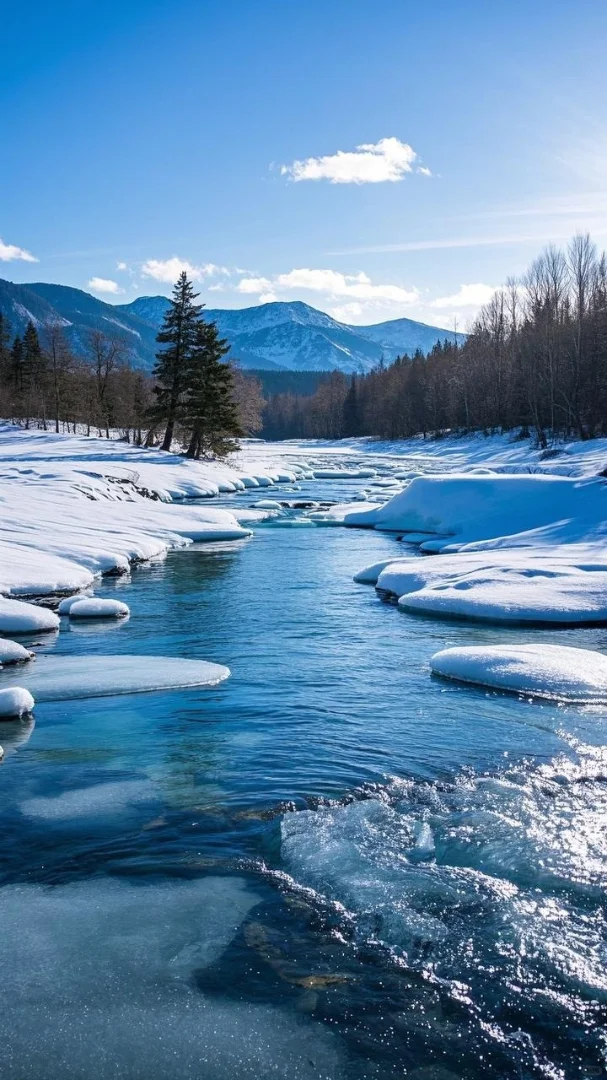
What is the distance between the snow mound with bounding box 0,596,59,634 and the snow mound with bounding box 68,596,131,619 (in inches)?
30.5

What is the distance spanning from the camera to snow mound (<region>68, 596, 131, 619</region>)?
12.9m

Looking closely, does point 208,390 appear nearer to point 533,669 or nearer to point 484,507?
point 484,507

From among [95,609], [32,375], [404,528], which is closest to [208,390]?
[404,528]

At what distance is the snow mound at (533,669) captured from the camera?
29.5ft

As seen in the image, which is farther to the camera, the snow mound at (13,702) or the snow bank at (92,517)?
the snow bank at (92,517)

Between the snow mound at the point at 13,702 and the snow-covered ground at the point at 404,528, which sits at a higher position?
the snow-covered ground at the point at 404,528

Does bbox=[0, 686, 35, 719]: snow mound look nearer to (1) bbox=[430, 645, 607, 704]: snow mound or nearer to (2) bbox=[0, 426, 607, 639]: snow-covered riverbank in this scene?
(1) bbox=[430, 645, 607, 704]: snow mound

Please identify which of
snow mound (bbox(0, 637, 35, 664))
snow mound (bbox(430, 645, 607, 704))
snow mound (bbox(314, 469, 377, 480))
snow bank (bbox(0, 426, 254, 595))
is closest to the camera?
snow mound (bbox(430, 645, 607, 704))

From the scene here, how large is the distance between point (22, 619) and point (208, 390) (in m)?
32.5

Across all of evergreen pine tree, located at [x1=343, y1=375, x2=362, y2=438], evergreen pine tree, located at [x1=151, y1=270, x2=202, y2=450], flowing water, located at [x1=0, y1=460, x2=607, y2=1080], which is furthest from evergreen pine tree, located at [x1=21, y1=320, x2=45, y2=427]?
flowing water, located at [x1=0, y1=460, x2=607, y2=1080]

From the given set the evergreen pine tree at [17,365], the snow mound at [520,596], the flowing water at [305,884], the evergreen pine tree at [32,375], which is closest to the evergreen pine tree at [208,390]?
the evergreen pine tree at [32,375]

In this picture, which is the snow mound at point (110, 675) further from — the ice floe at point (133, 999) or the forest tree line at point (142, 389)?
the forest tree line at point (142, 389)

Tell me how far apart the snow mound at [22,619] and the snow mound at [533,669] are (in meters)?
6.11

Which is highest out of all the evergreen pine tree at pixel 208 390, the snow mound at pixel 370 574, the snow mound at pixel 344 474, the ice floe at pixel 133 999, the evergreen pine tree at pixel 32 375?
the evergreen pine tree at pixel 32 375
